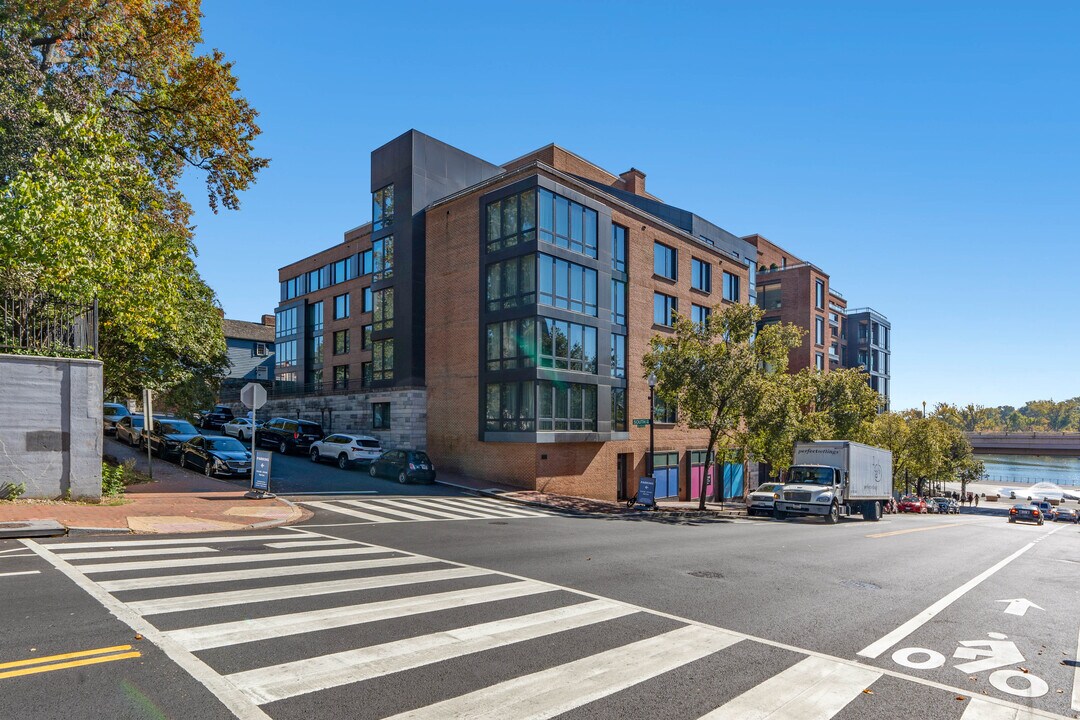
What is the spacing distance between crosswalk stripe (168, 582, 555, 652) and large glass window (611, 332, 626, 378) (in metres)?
25.2

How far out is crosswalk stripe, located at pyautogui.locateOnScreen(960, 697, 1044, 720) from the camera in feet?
17.4

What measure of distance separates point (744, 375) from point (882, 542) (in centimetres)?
1023

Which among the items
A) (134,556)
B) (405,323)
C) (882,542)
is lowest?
(882,542)

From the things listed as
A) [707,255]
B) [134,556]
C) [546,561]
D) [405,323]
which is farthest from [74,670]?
[707,255]

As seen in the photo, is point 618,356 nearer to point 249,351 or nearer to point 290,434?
point 290,434

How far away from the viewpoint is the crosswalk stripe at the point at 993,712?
5.30 metres

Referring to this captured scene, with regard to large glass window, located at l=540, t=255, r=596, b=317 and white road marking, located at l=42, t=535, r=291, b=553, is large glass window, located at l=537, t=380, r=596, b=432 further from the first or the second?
white road marking, located at l=42, t=535, r=291, b=553

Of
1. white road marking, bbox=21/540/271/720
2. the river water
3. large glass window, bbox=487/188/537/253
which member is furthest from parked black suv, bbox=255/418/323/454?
the river water

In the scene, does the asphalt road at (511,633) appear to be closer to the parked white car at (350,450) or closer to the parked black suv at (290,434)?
the parked white car at (350,450)

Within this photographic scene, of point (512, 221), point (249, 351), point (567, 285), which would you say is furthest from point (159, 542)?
point (249, 351)

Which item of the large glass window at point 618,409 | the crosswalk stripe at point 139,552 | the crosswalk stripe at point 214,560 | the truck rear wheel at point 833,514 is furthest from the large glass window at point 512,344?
the crosswalk stripe at point 139,552

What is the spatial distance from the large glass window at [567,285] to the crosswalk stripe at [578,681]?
2254cm

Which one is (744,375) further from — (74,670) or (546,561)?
(74,670)

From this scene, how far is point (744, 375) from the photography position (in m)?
27.2
